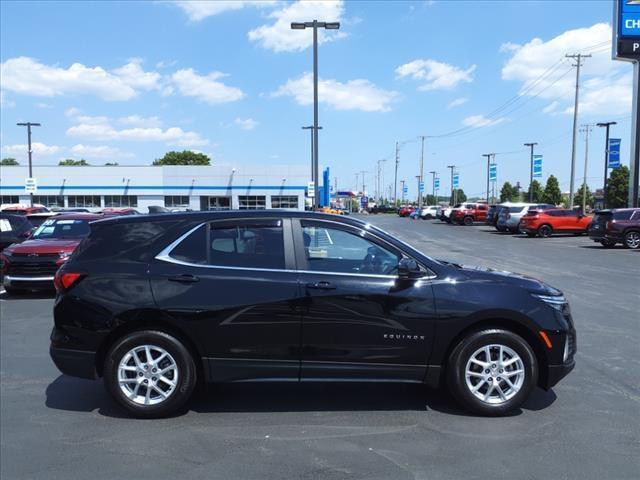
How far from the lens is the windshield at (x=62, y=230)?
40.4ft

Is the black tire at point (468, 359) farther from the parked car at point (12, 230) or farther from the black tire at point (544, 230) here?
the black tire at point (544, 230)

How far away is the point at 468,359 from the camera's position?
4.65 metres

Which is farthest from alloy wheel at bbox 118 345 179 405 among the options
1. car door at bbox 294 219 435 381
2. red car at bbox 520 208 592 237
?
red car at bbox 520 208 592 237

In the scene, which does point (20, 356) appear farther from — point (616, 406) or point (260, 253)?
point (616, 406)

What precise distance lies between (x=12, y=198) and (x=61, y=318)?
70.9m

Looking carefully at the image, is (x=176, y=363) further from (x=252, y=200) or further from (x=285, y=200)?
(x=252, y=200)

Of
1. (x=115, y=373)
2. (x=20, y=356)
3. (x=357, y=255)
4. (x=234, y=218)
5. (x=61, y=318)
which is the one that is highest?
(x=234, y=218)

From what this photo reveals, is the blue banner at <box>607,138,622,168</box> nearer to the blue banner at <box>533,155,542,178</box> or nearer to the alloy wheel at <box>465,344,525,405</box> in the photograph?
the blue banner at <box>533,155,542,178</box>

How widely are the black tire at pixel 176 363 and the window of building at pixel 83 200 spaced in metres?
66.7

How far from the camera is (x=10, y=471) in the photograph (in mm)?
3797

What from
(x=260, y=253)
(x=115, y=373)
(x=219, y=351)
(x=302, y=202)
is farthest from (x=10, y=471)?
(x=302, y=202)

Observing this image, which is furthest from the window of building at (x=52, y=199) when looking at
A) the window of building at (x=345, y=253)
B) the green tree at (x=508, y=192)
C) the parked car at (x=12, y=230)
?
the green tree at (x=508, y=192)

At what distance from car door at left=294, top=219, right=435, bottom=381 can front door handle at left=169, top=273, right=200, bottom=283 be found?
2.96 feet

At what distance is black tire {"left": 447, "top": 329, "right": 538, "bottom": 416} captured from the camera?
4641 mm
